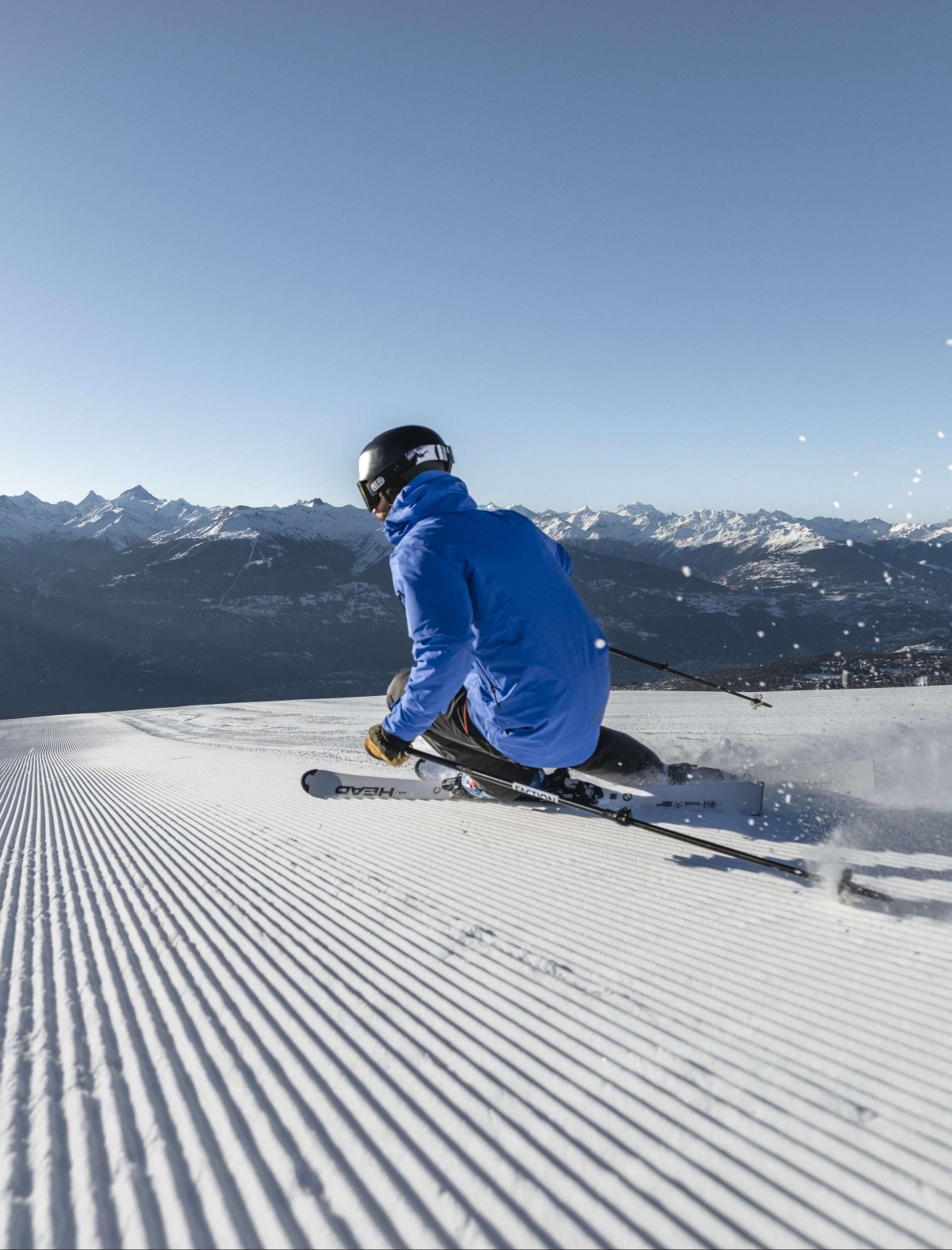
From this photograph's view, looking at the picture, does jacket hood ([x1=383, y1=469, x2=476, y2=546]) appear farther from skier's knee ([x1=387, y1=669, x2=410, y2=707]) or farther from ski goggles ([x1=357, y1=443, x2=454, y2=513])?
skier's knee ([x1=387, y1=669, x2=410, y2=707])

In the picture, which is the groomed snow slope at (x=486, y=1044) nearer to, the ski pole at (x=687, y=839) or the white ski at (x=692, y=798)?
the ski pole at (x=687, y=839)

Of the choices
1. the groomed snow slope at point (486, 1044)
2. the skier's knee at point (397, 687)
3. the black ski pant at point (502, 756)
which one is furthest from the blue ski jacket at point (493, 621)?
the skier's knee at point (397, 687)

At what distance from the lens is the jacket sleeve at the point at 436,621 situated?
3.09 m

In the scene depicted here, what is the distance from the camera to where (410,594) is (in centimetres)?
317

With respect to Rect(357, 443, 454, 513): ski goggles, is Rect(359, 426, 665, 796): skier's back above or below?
below

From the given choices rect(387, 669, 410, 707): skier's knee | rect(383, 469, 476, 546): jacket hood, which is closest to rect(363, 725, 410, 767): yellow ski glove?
rect(387, 669, 410, 707): skier's knee

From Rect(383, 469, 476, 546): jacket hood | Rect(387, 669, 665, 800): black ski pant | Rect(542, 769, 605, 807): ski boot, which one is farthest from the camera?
Rect(542, 769, 605, 807): ski boot

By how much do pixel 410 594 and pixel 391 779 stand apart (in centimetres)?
261

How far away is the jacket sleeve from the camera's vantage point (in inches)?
121

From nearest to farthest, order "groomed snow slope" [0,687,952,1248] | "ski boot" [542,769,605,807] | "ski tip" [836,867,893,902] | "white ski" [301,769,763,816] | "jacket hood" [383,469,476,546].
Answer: "groomed snow slope" [0,687,952,1248], "ski tip" [836,867,893,902], "jacket hood" [383,469,476,546], "white ski" [301,769,763,816], "ski boot" [542,769,605,807]

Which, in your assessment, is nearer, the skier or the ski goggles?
the skier

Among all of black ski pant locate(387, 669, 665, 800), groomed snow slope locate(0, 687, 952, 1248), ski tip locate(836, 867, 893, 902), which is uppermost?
Answer: black ski pant locate(387, 669, 665, 800)

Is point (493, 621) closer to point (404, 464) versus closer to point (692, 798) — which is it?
point (404, 464)

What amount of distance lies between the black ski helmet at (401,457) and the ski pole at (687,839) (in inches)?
60.3
